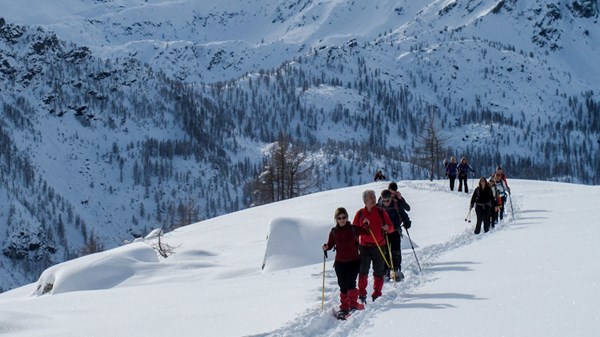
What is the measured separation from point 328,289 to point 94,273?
11.2 m

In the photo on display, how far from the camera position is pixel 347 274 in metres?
11.5

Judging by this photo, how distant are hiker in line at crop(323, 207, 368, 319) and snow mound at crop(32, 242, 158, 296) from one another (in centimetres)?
1213

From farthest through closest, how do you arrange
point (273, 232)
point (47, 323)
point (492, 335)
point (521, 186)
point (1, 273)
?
point (1, 273)
point (521, 186)
point (273, 232)
point (47, 323)
point (492, 335)

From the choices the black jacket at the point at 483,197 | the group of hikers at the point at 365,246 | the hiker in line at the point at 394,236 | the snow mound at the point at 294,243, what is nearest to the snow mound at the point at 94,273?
the snow mound at the point at 294,243

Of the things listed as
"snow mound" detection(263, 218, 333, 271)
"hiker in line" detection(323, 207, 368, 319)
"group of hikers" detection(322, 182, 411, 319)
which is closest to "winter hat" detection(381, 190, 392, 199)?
"group of hikers" detection(322, 182, 411, 319)

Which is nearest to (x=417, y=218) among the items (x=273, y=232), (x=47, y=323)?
(x=273, y=232)

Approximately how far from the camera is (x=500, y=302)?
1014cm

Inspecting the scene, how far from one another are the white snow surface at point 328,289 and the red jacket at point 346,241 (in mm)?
868

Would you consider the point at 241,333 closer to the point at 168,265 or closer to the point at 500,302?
the point at 500,302

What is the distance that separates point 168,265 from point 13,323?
34.1ft

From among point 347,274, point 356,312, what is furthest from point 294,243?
point 356,312

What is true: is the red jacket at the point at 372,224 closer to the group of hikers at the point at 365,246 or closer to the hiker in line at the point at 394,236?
the group of hikers at the point at 365,246

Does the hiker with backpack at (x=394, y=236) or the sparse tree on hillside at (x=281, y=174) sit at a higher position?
the sparse tree on hillside at (x=281, y=174)

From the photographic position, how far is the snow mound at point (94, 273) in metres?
21.7
